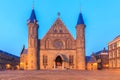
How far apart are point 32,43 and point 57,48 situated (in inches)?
282

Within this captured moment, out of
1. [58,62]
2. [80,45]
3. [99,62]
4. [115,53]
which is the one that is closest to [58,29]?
[80,45]

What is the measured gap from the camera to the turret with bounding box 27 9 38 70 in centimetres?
7644

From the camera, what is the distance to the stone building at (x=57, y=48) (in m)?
77.9

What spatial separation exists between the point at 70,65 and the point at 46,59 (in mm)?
7030

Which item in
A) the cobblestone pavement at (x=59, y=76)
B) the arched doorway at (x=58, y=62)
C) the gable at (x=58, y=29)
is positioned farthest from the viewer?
the gable at (x=58, y=29)

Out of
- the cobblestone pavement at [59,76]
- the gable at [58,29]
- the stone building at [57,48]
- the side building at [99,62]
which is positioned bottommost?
the side building at [99,62]

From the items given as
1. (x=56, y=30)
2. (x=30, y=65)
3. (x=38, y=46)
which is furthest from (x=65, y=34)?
(x=30, y=65)

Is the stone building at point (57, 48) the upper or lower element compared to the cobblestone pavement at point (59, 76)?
upper

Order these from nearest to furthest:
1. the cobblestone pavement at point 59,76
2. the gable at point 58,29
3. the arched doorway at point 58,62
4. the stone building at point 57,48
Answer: the cobblestone pavement at point 59,76, the stone building at point 57,48, the arched doorway at point 58,62, the gable at point 58,29

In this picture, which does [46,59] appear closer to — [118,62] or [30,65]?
[30,65]

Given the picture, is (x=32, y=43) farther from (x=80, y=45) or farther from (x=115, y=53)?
(x=115, y=53)

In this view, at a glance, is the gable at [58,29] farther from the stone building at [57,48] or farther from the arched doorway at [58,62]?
the arched doorway at [58,62]

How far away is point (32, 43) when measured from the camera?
77.8 meters

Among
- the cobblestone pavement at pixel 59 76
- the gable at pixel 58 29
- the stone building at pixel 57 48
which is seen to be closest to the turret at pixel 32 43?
the stone building at pixel 57 48
